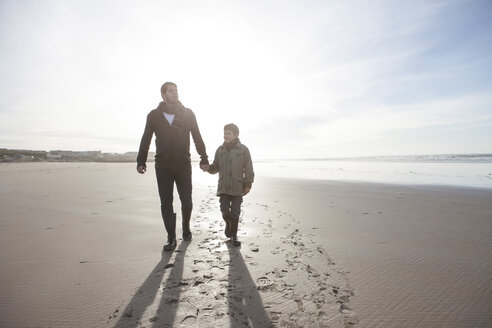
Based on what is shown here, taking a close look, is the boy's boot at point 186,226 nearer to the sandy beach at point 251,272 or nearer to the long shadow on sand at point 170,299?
the sandy beach at point 251,272

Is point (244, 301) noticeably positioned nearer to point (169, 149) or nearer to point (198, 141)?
point (169, 149)

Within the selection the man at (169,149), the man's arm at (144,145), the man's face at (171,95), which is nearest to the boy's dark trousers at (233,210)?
the man at (169,149)

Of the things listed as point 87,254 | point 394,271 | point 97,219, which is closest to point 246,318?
point 394,271

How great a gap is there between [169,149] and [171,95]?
844mm

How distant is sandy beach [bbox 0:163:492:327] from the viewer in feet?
7.62

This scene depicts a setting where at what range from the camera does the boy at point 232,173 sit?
4.59 metres

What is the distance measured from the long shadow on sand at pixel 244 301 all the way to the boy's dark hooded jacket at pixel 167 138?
5.94 ft

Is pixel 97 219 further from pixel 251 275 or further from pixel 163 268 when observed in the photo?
pixel 251 275

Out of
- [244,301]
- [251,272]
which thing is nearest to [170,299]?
[244,301]

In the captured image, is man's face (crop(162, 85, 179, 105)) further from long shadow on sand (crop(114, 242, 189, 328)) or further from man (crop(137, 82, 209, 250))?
long shadow on sand (crop(114, 242, 189, 328))

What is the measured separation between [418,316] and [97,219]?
5.76 metres

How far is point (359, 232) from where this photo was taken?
497cm

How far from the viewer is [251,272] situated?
10.6 feet

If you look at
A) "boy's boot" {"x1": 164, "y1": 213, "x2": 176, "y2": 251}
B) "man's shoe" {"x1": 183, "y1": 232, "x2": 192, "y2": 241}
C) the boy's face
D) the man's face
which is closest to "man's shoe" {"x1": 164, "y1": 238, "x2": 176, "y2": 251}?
"boy's boot" {"x1": 164, "y1": 213, "x2": 176, "y2": 251}
